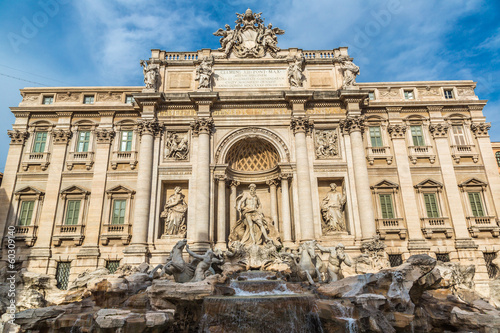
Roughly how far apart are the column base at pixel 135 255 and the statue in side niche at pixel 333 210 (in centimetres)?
1092

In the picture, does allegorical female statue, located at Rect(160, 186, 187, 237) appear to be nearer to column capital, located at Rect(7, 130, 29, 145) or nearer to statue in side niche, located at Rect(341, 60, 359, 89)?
column capital, located at Rect(7, 130, 29, 145)

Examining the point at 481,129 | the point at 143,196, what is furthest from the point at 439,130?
the point at 143,196

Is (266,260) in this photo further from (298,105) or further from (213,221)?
(298,105)

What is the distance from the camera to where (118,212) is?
20406mm

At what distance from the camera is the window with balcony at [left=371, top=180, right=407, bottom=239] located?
19.8 meters

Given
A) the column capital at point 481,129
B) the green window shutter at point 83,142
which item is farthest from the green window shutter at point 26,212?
the column capital at point 481,129

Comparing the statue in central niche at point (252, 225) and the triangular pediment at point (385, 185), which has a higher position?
the triangular pediment at point (385, 185)

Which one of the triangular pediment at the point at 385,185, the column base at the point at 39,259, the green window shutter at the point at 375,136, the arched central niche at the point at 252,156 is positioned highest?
the green window shutter at the point at 375,136

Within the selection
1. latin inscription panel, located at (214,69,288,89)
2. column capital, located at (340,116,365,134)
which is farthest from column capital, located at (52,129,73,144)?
column capital, located at (340,116,365,134)

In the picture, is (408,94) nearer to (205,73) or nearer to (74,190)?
(205,73)

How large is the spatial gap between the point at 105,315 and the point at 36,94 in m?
19.2

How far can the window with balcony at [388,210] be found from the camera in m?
19.8

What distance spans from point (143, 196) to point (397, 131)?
17575 millimetres

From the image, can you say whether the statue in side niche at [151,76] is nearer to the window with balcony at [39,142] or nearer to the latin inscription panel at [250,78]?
the latin inscription panel at [250,78]
